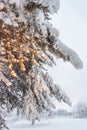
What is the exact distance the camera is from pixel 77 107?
390ft

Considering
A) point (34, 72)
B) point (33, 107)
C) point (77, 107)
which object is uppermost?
point (77, 107)

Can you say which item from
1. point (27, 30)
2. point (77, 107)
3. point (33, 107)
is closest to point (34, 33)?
point (27, 30)

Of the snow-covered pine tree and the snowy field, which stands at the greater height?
the snowy field

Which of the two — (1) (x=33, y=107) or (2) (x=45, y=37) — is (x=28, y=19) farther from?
(1) (x=33, y=107)

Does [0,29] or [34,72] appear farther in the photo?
[34,72]

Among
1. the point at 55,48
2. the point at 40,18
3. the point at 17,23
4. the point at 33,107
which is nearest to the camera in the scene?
the point at 40,18

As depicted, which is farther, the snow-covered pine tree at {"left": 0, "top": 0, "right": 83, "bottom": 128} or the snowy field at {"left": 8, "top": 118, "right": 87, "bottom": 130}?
the snowy field at {"left": 8, "top": 118, "right": 87, "bottom": 130}

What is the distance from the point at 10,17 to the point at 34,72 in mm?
2839

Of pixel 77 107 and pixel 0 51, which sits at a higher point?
pixel 77 107

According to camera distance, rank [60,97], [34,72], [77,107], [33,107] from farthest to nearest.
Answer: [77,107] < [60,97] < [33,107] < [34,72]

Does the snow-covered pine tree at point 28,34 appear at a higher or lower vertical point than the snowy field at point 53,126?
lower

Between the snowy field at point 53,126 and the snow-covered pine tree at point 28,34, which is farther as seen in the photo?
the snowy field at point 53,126

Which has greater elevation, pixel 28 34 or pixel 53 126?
pixel 53 126

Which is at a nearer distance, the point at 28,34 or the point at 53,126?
the point at 28,34
